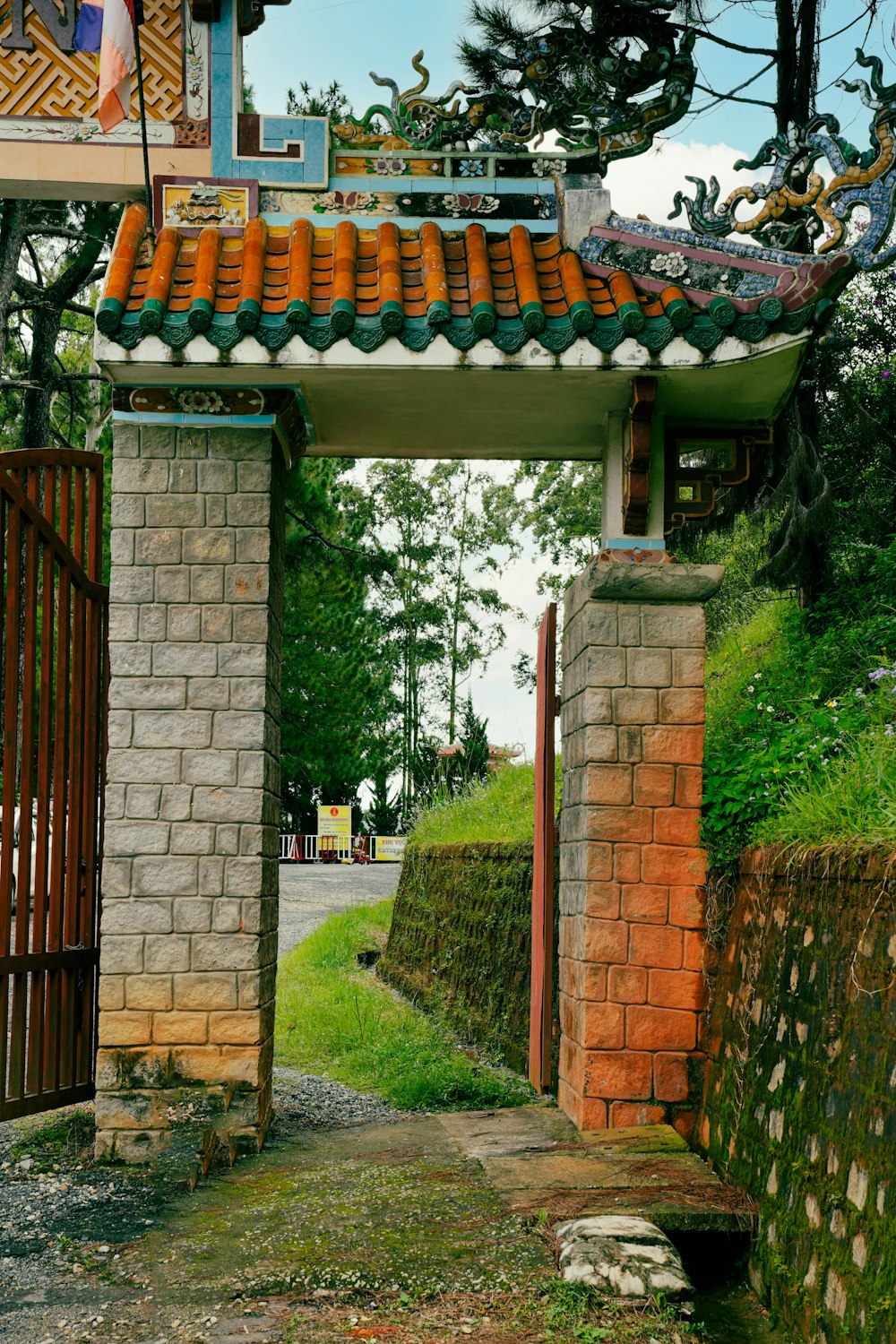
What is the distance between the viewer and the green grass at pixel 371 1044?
7.43 metres

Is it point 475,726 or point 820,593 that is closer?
point 820,593

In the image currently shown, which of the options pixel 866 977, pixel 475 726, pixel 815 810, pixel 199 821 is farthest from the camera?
pixel 475 726

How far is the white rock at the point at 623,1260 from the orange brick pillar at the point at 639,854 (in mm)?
1330

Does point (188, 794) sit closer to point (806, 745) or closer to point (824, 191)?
point (806, 745)

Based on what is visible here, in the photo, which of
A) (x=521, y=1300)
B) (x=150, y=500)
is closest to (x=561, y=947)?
(x=521, y=1300)

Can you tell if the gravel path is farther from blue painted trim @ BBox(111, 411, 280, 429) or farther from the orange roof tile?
the orange roof tile

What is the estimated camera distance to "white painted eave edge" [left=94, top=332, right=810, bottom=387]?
5195 millimetres

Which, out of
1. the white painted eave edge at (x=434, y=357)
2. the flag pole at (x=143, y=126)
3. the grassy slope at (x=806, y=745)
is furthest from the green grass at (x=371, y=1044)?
the flag pole at (x=143, y=126)

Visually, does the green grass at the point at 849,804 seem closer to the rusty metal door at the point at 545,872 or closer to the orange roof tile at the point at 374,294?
the rusty metal door at the point at 545,872

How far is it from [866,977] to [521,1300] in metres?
1.44

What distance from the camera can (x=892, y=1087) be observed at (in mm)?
3363

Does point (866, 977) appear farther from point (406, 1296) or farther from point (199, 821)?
point (199, 821)

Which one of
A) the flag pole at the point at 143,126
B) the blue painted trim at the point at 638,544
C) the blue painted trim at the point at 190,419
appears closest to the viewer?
the flag pole at the point at 143,126

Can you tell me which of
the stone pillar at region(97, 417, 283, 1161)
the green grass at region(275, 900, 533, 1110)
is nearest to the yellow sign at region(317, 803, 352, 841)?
the green grass at region(275, 900, 533, 1110)
